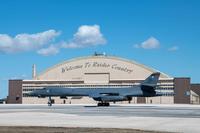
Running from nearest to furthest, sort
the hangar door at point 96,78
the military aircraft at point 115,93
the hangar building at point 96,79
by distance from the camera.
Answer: the military aircraft at point 115,93 < the hangar building at point 96,79 < the hangar door at point 96,78

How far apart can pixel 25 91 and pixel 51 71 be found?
894 cm

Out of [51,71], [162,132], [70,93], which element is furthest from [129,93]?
[162,132]

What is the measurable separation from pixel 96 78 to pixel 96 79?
0.87 feet

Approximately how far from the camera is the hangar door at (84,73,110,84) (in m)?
114

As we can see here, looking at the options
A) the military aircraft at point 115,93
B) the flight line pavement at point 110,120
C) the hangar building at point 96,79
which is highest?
the hangar building at point 96,79

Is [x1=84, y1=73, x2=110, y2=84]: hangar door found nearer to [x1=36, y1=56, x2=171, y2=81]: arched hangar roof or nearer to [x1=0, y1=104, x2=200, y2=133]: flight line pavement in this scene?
[x1=36, y1=56, x2=171, y2=81]: arched hangar roof

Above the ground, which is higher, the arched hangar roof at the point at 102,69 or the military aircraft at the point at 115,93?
the arched hangar roof at the point at 102,69

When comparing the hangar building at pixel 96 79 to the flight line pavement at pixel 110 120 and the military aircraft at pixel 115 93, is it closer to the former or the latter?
the military aircraft at pixel 115 93

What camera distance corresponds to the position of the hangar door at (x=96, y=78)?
113650 millimetres

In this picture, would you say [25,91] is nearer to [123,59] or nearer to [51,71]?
[51,71]

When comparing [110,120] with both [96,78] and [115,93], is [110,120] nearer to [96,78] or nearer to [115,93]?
[115,93]

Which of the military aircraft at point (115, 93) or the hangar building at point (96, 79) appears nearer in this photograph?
the military aircraft at point (115, 93)

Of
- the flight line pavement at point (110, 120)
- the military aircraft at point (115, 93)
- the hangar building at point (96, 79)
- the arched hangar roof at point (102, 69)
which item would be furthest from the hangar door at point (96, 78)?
the flight line pavement at point (110, 120)

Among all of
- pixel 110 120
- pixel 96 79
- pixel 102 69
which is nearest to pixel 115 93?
pixel 96 79
